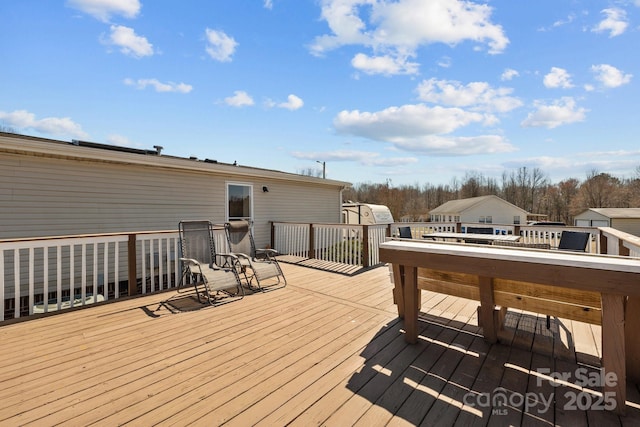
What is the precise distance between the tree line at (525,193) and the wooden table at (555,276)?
28.6 metres

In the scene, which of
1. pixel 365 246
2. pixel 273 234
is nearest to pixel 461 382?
pixel 365 246

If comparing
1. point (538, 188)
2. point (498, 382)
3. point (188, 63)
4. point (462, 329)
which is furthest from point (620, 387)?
point (538, 188)

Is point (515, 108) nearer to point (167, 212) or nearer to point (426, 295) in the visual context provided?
point (426, 295)

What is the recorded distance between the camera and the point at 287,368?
2268 mm

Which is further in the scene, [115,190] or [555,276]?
[115,190]

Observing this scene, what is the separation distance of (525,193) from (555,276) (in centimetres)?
5430

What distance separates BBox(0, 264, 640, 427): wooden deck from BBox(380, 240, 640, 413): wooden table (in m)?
0.28

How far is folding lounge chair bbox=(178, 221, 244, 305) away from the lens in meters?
4.07

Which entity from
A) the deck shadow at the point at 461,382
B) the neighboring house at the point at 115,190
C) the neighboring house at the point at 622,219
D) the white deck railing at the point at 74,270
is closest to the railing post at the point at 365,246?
the deck shadow at the point at 461,382

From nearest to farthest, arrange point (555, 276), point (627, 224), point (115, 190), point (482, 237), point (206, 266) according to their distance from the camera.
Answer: point (555, 276)
point (206, 266)
point (482, 237)
point (115, 190)
point (627, 224)

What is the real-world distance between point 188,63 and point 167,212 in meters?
4.45

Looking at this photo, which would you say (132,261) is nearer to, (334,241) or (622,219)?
(334,241)

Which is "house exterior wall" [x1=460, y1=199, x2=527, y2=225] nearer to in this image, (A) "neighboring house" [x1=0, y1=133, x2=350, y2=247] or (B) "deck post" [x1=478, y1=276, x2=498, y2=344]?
(A) "neighboring house" [x1=0, y1=133, x2=350, y2=247]

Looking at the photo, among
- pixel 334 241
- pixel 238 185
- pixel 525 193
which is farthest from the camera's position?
pixel 525 193
